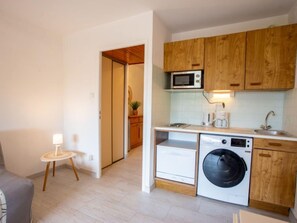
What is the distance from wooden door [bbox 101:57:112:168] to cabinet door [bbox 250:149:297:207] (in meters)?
2.42

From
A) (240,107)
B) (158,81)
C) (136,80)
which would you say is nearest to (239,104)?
(240,107)

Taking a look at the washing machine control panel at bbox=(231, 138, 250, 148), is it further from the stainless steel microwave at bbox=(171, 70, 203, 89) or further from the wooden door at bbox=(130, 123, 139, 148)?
the wooden door at bbox=(130, 123, 139, 148)

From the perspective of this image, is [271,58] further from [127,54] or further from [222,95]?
[127,54]

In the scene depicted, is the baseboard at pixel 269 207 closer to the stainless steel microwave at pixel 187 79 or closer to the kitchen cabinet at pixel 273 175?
the kitchen cabinet at pixel 273 175

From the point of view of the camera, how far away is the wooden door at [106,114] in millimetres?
3035

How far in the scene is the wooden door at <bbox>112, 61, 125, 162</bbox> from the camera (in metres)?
3.38

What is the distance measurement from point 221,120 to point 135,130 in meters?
2.59

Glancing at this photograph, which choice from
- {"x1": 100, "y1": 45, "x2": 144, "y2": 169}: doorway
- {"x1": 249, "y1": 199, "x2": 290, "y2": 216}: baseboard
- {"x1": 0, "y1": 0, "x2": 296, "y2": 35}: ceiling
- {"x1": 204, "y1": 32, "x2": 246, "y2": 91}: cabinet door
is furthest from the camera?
{"x1": 100, "y1": 45, "x2": 144, "y2": 169}: doorway

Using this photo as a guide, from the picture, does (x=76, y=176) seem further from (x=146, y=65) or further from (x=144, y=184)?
(x=146, y=65)

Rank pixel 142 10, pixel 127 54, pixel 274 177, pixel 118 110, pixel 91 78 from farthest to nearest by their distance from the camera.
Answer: pixel 118 110
pixel 127 54
pixel 91 78
pixel 142 10
pixel 274 177

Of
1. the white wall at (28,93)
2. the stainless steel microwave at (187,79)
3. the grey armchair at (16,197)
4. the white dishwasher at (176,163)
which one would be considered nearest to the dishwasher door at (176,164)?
the white dishwasher at (176,163)

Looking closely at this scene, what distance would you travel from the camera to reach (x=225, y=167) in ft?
6.57

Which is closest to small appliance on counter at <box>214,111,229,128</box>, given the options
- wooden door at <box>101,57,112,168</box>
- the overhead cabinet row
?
the overhead cabinet row

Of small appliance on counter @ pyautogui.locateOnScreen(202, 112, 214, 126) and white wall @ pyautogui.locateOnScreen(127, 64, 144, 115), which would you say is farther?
white wall @ pyautogui.locateOnScreen(127, 64, 144, 115)
